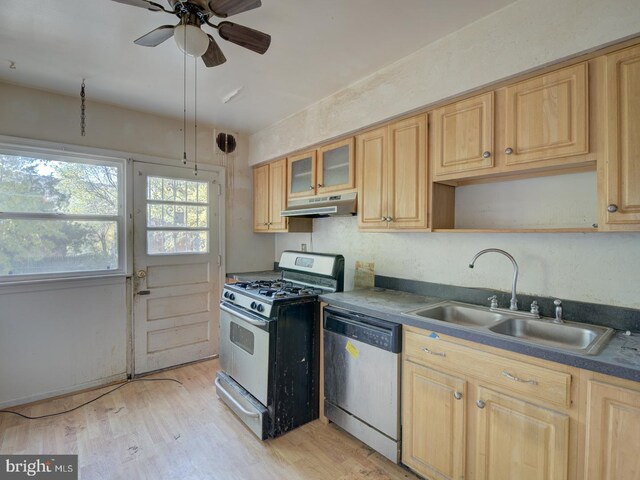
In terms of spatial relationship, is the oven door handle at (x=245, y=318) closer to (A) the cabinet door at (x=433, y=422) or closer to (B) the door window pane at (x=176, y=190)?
(A) the cabinet door at (x=433, y=422)

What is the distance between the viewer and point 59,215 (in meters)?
2.71

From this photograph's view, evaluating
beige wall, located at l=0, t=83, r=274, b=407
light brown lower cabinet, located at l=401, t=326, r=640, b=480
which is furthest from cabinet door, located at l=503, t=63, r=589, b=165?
beige wall, located at l=0, t=83, r=274, b=407

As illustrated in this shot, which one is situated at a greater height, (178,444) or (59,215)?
(59,215)

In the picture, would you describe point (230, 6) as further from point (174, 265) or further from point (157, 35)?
point (174, 265)

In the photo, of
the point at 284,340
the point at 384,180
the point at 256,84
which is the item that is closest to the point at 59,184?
the point at 256,84

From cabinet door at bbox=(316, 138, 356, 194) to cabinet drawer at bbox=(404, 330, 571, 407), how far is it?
134cm

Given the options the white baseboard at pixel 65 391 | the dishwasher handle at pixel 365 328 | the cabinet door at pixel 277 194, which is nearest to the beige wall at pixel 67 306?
the white baseboard at pixel 65 391

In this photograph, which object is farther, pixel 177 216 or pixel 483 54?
pixel 177 216

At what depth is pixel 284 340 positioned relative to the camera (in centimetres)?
226

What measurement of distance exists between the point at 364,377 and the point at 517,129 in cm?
166

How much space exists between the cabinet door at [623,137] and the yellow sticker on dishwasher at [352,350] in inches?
57.4

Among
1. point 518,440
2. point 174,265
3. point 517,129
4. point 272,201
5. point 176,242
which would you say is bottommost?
point 518,440

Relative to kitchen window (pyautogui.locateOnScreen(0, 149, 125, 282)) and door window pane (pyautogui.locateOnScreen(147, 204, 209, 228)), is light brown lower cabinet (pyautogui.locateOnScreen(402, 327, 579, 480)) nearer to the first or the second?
door window pane (pyautogui.locateOnScreen(147, 204, 209, 228))

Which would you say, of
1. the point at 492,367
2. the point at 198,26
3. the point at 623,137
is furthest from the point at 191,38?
the point at 492,367
